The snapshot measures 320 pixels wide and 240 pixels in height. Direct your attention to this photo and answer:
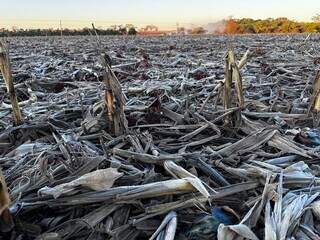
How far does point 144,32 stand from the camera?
1660 inches

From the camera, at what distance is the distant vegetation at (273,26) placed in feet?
143

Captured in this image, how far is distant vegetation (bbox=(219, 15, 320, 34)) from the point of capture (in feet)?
143

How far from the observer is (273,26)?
1849 inches

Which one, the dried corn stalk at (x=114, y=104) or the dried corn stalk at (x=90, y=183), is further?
the dried corn stalk at (x=114, y=104)

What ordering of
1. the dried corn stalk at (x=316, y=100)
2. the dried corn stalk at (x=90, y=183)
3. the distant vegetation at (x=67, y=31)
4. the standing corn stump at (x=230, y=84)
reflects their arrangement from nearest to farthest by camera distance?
the dried corn stalk at (x=90, y=183) → the standing corn stump at (x=230, y=84) → the dried corn stalk at (x=316, y=100) → the distant vegetation at (x=67, y=31)

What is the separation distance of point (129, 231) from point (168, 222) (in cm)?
21

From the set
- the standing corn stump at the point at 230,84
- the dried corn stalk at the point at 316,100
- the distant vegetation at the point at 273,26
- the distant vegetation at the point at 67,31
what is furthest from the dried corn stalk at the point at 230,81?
the distant vegetation at the point at 273,26

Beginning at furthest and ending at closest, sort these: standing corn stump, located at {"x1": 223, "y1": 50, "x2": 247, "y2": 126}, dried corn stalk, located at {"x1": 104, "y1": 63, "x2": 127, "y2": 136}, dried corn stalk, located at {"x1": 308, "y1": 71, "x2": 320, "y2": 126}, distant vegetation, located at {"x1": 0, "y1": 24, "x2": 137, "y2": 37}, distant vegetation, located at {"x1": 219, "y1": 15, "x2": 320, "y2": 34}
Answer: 1. distant vegetation, located at {"x1": 219, "y1": 15, "x2": 320, "y2": 34}
2. distant vegetation, located at {"x1": 0, "y1": 24, "x2": 137, "y2": 37}
3. dried corn stalk, located at {"x1": 308, "y1": 71, "x2": 320, "y2": 126}
4. standing corn stump, located at {"x1": 223, "y1": 50, "x2": 247, "y2": 126}
5. dried corn stalk, located at {"x1": 104, "y1": 63, "x2": 127, "y2": 136}

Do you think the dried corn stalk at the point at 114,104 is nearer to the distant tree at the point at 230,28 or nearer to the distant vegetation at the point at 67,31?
the distant tree at the point at 230,28

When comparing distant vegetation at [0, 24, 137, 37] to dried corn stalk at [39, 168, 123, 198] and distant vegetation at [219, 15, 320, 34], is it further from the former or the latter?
dried corn stalk at [39, 168, 123, 198]

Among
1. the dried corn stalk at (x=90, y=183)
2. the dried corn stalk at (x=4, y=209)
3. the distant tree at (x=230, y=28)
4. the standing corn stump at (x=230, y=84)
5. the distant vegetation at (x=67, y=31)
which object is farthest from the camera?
the distant vegetation at (x=67, y=31)

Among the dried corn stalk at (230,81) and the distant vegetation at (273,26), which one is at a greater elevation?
the dried corn stalk at (230,81)

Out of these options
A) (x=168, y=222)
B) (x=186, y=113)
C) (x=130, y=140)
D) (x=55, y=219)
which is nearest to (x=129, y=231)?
(x=168, y=222)

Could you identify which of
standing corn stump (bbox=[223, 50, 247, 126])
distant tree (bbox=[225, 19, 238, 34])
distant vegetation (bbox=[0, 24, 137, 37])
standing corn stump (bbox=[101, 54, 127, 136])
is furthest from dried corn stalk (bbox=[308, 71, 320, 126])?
distant vegetation (bbox=[0, 24, 137, 37])
